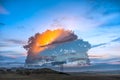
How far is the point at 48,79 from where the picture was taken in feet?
256

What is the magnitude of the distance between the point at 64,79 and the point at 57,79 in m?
1.82

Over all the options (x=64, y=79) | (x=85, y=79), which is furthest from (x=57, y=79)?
(x=85, y=79)

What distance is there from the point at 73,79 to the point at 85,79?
3.03m

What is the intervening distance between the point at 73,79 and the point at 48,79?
6425 mm

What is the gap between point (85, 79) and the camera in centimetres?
7706

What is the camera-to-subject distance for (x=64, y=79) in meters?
77.1

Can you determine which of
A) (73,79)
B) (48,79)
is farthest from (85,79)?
(48,79)

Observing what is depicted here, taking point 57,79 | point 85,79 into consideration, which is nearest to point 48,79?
point 57,79

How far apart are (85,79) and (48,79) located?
30.8 feet

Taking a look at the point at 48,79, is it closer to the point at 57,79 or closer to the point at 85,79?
the point at 57,79

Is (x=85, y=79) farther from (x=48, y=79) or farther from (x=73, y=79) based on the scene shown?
(x=48, y=79)

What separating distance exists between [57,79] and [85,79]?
23.1ft

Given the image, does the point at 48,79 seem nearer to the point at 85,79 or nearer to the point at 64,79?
the point at 64,79
